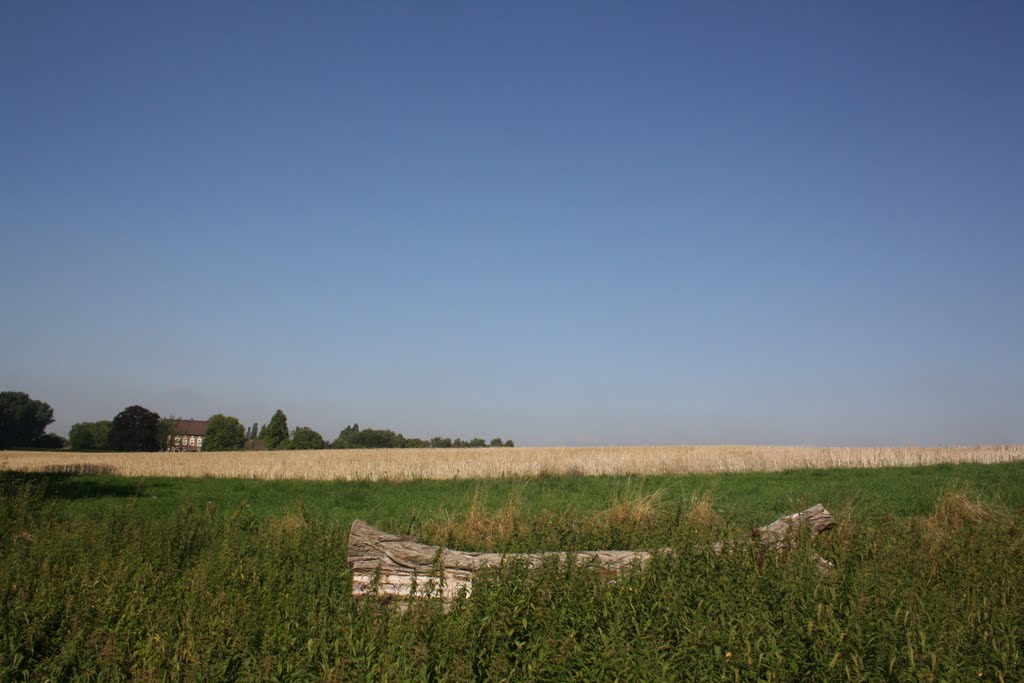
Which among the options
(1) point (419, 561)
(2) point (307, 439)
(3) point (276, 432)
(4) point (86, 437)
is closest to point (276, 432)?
(3) point (276, 432)

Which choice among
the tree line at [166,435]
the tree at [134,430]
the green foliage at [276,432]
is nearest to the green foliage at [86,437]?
the tree line at [166,435]

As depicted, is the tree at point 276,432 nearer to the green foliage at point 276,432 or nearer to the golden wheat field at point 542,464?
the green foliage at point 276,432

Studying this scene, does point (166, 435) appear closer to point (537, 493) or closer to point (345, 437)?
point (345, 437)

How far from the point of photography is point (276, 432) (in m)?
109

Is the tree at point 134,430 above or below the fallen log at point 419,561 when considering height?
above

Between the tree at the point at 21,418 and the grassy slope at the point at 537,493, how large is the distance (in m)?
84.8

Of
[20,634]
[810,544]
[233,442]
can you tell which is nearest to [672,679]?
[810,544]

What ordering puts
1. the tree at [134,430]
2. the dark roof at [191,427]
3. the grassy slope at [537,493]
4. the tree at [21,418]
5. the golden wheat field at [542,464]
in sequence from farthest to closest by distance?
1. the dark roof at [191,427]
2. the tree at [21,418]
3. the tree at [134,430]
4. the golden wheat field at [542,464]
5. the grassy slope at [537,493]

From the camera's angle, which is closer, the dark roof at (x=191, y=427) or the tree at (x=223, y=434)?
the tree at (x=223, y=434)

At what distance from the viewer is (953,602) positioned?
6574mm

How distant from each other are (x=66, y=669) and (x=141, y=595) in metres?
1.08

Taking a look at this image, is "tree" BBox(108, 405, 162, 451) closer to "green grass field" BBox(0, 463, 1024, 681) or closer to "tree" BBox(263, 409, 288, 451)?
"tree" BBox(263, 409, 288, 451)

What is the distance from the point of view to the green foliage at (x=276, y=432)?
10825 centimetres

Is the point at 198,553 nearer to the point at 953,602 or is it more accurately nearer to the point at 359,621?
the point at 359,621
